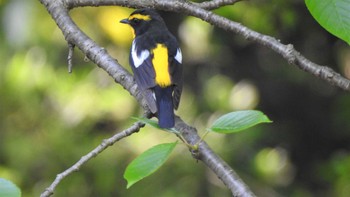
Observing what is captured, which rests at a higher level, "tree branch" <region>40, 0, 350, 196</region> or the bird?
"tree branch" <region>40, 0, 350, 196</region>

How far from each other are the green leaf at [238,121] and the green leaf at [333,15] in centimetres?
29

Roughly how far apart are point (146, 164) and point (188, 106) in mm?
3976

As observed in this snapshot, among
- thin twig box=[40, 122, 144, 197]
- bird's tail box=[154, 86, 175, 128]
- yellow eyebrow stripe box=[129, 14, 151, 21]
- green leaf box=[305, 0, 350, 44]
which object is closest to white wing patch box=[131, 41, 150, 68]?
bird's tail box=[154, 86, 175, 128]

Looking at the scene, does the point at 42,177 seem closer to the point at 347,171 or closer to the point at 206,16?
the point at 347,171

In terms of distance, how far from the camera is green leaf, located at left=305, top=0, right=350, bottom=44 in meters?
1.71

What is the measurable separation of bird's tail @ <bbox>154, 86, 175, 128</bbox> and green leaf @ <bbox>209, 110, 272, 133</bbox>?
578 millimetres

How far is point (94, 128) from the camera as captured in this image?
5.52 m

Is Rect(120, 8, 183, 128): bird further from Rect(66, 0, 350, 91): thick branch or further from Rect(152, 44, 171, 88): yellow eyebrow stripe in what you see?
Rect(66, 0, 350, 91): thick branch

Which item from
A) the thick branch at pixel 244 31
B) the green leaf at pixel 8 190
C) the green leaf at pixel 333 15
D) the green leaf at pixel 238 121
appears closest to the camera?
the green leaf at pixel 8 190

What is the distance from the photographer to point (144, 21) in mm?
3572

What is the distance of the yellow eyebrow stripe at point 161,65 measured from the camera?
9.77 feet

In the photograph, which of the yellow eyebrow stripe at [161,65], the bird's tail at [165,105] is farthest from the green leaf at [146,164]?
the yellow eyebrow stripe at [161,65]

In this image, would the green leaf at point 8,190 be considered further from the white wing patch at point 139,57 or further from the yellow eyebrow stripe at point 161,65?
the white wing patch at point 139,57

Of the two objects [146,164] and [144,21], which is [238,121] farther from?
[144,21]
